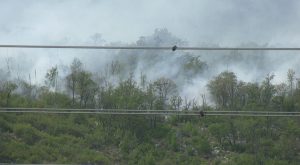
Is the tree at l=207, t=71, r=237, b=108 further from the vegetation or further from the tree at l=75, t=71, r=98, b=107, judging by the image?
the tree at l=75, t=71, r=98, b=107

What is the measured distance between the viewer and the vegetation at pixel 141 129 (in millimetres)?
38750

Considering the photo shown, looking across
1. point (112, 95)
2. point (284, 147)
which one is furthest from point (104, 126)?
point (284, 147)

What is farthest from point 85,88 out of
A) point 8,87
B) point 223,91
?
point 223,91

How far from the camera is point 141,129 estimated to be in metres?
47.7

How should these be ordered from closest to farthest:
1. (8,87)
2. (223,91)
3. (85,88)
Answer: (8,87) → (85,88) → (223,91)

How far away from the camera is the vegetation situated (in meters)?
38.8

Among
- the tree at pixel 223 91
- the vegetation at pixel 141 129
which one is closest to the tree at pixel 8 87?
the vegetation at pixel 141 129

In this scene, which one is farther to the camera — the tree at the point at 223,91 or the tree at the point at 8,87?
the tree at the point at 223,91

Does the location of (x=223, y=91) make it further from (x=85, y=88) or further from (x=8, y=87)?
(x=8, y=87)

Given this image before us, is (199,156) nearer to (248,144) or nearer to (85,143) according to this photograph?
(248,144)

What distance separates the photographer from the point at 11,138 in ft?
134

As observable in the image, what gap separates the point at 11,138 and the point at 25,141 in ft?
3.39

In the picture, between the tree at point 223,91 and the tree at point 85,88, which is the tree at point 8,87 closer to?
the tree at point 85,88

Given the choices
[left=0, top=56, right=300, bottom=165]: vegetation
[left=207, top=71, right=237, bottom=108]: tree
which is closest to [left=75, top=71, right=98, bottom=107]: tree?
[left=0, top=56, right=300, bottom=165]: vegetation
